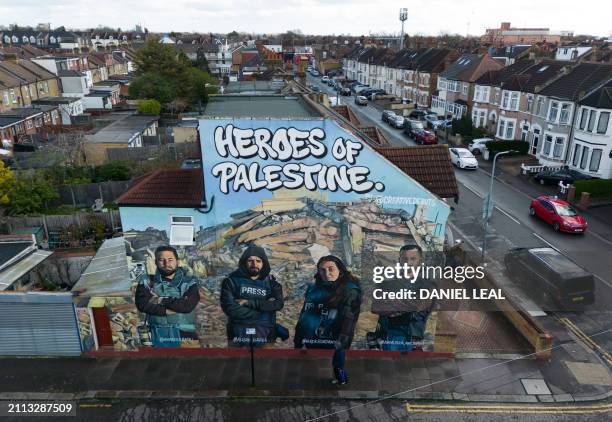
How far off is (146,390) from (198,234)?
16.9 ft

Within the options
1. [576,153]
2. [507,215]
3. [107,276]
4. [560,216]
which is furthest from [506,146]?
[107,276]

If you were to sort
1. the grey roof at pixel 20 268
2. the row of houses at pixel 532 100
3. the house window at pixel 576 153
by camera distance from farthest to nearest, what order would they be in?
the house window at pixel 576 153 → the row of houses at pixel 532 100 → the grey roof at pixel 20 268

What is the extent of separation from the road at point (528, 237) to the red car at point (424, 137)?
976 cm

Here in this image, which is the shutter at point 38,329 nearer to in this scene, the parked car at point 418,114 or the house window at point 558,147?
the house window at point 558,147

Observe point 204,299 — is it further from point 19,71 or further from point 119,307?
point 19,71

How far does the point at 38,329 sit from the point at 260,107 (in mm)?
10762

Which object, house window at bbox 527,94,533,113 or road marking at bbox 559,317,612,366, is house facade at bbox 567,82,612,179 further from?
road marking at bbox 559,317,612,366

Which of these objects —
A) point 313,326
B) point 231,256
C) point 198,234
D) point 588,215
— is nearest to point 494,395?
point 313,326

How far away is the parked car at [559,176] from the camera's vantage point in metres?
32.5

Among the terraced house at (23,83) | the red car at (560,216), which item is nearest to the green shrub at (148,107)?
the terraced house at (23,83)

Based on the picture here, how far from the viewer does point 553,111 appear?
36.4m

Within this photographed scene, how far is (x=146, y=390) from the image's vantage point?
13727 millimetres

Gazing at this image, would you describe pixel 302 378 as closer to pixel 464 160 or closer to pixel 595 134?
pixel 464 160

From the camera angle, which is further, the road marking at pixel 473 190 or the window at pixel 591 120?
the window at pixel 591 120
